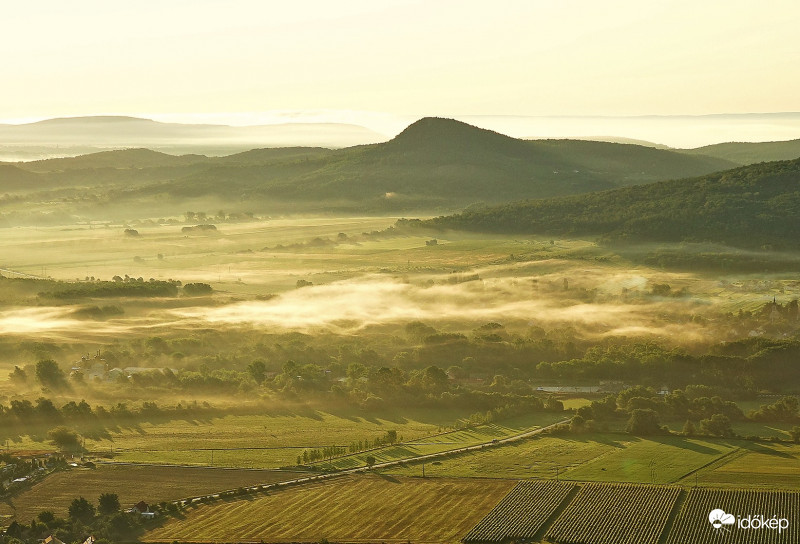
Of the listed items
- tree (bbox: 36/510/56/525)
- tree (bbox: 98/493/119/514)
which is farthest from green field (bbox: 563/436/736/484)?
tree (bbox: 36/510/56/525)

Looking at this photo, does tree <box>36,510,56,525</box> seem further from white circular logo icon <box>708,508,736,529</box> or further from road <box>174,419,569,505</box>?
white circular logo icon <box>708,508,736,529</box>

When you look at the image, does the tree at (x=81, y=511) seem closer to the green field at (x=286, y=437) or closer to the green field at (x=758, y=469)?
the green field at (x=286, y=437)

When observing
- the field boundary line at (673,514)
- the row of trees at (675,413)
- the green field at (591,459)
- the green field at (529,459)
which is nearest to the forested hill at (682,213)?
the row of trees at (675,413)

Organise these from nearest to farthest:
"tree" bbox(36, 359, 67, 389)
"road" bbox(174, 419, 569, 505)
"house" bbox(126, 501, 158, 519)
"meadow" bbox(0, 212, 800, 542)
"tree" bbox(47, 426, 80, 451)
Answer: "house" bbox(126, 501, 158, 519) < "road" bbox(174, 419, 569, 505) < "meadow" bbox(0, 212, 800, 542) < "tree" bbox(47, 426, 80, 451) < "tree" bbox(36, 359, 67, 389)

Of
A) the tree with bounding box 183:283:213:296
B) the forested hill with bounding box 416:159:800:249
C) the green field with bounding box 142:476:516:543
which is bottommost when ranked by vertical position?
the green field with bounding box 142:476:516:543

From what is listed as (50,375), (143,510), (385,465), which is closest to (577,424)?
(385,465)

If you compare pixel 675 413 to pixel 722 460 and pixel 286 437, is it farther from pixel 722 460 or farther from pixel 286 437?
pixel 286 437
